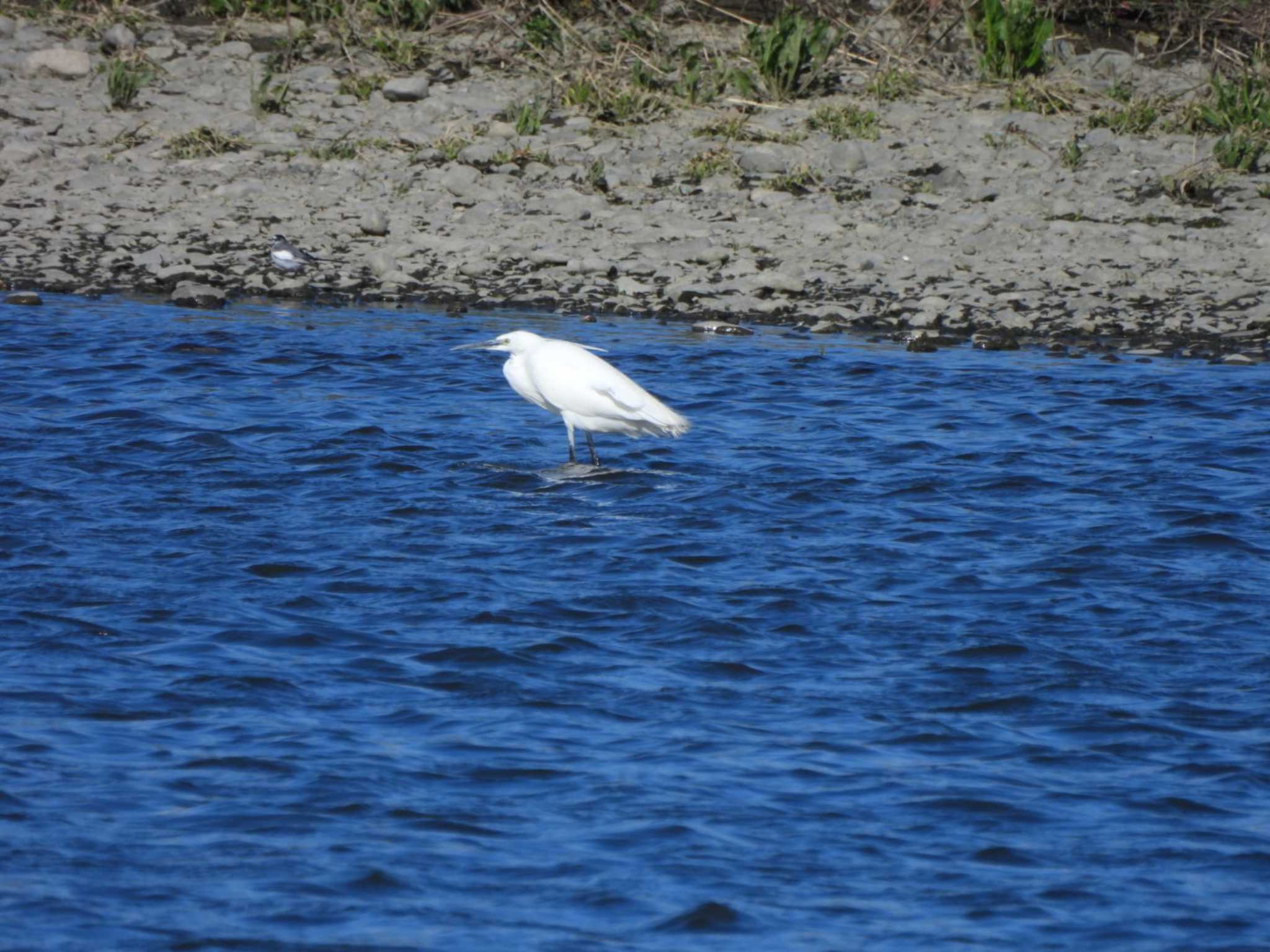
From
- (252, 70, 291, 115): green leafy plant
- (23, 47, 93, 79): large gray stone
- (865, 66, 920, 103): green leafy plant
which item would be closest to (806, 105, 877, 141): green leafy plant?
(865, 66, 920, 103): green leafy plant

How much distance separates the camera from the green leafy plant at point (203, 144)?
16.4 metres

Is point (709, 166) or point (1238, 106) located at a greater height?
point (1238, 106)

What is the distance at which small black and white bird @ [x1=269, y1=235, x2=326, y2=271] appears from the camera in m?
14.0

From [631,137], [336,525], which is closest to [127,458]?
[336,525]

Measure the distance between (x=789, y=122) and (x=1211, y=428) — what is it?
727 cm

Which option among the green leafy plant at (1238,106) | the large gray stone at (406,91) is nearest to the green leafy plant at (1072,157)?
the green leafy plant at (1238,106)

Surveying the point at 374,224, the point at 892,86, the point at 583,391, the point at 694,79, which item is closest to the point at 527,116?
the point at 694,79

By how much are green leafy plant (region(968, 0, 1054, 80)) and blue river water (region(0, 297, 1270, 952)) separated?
6766 mm

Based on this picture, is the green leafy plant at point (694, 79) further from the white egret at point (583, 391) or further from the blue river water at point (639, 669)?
the white egret at point (583, 391)

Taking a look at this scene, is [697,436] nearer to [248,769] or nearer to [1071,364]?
[1071,364]

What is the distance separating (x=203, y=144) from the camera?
16.5 meters

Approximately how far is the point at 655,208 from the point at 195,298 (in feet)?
13.5

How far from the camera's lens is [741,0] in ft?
66.1

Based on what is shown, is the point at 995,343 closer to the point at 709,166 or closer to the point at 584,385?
the point at 584,385
